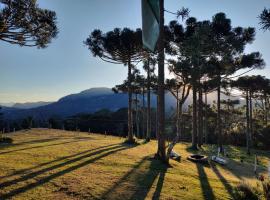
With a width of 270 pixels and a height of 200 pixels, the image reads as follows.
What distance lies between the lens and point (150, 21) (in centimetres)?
206

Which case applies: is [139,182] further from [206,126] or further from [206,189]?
[206,126]

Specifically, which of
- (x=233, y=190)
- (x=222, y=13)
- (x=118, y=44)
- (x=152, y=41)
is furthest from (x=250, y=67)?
(x=152, y=41)

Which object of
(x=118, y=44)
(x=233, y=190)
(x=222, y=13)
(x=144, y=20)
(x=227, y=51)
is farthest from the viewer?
(x=118, y=44)

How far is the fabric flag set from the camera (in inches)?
78.1

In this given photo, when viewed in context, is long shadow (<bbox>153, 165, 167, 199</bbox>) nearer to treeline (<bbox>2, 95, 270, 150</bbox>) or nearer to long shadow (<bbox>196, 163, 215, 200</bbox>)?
long shadow (<bbox>196, 163, 215, 200</bbox>)

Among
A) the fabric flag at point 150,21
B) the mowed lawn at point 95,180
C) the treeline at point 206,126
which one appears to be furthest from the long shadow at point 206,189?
the treeline at point 206,126

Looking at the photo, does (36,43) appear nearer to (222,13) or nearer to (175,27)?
(175,27)

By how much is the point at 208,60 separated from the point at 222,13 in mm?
5362

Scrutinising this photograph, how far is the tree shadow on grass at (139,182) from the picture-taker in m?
9.07

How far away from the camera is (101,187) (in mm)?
9500

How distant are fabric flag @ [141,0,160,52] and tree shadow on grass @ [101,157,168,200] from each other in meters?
7.22

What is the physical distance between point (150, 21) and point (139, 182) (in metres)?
9.51

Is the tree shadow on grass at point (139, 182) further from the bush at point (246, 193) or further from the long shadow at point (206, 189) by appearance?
the bush at point (246, 193)

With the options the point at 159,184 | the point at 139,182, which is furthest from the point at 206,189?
the point at 139,182
